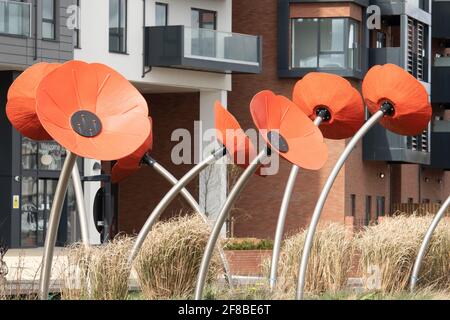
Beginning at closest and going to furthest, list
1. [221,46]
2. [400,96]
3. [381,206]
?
[400,96], [221,46], [381,206]

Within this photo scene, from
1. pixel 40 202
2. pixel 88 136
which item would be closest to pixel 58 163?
pixel 40 202

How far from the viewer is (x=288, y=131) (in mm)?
21016

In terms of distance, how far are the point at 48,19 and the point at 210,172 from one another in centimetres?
950

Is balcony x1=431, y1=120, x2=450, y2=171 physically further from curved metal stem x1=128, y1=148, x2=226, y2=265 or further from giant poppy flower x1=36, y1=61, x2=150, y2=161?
giant poppy flower x1=36, y1=61, x2=150, y2=161

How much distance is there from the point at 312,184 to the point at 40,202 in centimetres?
1356

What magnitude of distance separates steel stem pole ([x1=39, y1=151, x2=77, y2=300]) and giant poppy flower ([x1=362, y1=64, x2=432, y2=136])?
8.50 metres

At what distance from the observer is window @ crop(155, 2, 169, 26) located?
5109 centimetres

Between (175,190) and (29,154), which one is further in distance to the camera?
(29,154)

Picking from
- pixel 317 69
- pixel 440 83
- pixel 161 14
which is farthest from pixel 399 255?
pixel 440 83

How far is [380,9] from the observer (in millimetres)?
58688

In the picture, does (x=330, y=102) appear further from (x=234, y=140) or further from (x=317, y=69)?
(x=317, y=69)

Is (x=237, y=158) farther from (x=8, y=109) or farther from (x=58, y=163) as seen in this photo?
(x=58, y=163)

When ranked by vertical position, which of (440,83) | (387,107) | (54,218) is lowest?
(54,218)

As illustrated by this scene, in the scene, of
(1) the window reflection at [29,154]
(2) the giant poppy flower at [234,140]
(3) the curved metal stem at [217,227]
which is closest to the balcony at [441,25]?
(1) the window reflection at [29,154]
